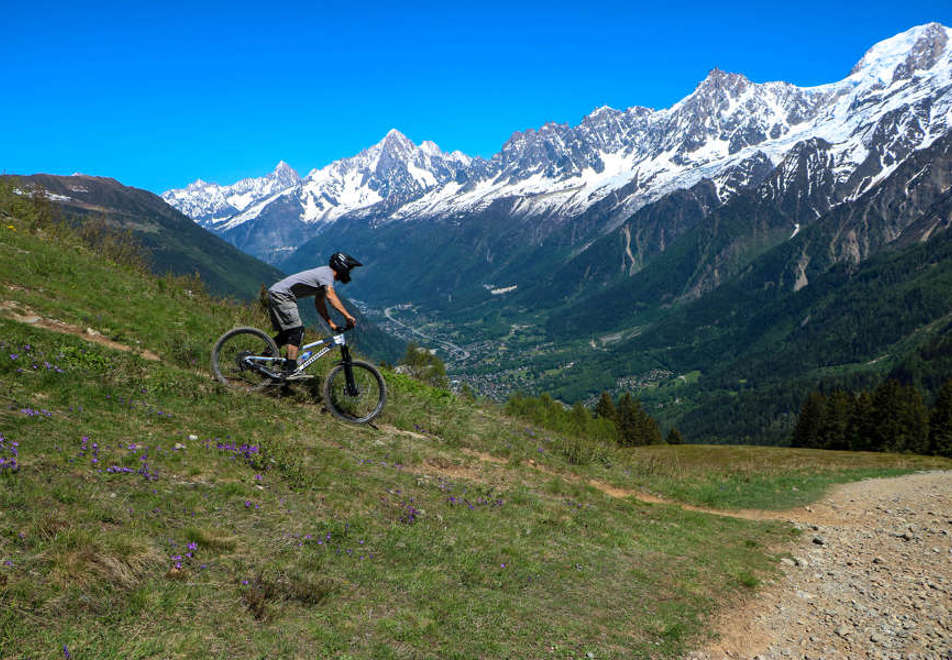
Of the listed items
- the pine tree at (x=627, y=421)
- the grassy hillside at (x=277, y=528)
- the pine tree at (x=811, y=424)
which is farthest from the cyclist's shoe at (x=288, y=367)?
the pine tree at (x=811, y=424)

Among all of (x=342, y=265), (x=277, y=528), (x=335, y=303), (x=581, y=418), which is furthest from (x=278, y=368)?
(x=581, y=418)

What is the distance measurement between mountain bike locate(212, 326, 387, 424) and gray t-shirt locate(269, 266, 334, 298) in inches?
53.4

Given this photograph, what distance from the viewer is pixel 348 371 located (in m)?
16.7

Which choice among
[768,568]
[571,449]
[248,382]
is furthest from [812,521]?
[248,382]

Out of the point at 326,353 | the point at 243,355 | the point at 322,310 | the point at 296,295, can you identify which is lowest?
Answer: the point at 243,355

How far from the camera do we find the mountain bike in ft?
50.7

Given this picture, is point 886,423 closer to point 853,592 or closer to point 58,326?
point 853,592

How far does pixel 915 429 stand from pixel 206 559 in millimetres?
99506

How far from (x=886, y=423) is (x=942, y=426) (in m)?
6.56

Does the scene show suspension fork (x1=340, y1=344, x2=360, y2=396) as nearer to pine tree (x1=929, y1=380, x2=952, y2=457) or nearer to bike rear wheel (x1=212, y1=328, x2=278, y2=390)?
bike rear wheel (x1=212, y1=328, x2=278, y2=390)

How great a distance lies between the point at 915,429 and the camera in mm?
78562

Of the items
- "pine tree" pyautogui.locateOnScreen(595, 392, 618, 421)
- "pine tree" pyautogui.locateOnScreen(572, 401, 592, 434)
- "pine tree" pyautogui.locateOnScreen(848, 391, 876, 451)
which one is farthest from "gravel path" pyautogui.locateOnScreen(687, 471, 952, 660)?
"pine tree" pyautogui.locateOnScreen(595, 392, 618, 421)

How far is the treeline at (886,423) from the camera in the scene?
75.6 meters

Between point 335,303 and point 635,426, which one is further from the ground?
point 335,303
